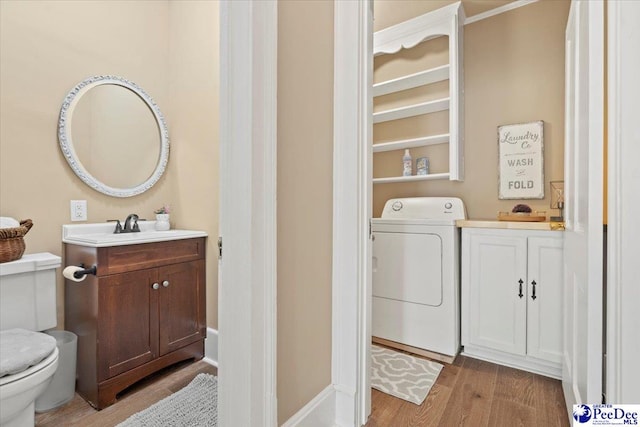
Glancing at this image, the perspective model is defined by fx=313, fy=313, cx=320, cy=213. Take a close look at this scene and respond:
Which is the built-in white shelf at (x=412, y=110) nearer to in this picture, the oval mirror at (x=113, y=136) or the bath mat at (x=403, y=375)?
the oval mirror at (x=113, y=136)

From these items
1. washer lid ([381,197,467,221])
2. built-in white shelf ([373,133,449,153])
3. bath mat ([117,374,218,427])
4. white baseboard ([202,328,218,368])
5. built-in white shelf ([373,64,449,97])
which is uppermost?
built-in white shelf ([373,64,449,97])

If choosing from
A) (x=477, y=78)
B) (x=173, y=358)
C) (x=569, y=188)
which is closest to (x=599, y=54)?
(x=569, y=188)

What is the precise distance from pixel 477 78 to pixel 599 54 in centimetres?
149

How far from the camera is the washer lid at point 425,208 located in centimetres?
240

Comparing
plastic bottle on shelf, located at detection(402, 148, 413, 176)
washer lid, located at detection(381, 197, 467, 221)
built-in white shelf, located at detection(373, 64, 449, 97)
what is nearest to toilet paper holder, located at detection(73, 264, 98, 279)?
washer lid, located at detection(381, 197, 467, 221)

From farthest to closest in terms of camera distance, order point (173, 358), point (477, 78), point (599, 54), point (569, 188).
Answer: point (477, 78), point (173, 358), point (569, 188), point (599, 54)

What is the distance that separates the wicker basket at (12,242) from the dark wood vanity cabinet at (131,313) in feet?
0.78

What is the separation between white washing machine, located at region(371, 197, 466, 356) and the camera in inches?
81.4

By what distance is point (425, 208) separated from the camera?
2.52 metres

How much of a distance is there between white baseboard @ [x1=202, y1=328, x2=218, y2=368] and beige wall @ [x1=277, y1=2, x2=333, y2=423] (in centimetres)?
100

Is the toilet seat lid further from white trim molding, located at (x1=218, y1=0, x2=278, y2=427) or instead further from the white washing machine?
the white washing machine

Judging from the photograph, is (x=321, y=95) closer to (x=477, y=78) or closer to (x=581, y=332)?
(x=581, y=332)

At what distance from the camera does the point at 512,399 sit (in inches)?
63.1

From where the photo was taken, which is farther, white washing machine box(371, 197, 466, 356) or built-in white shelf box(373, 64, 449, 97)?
built-in white shelf box(373, 64, 449, 97)
